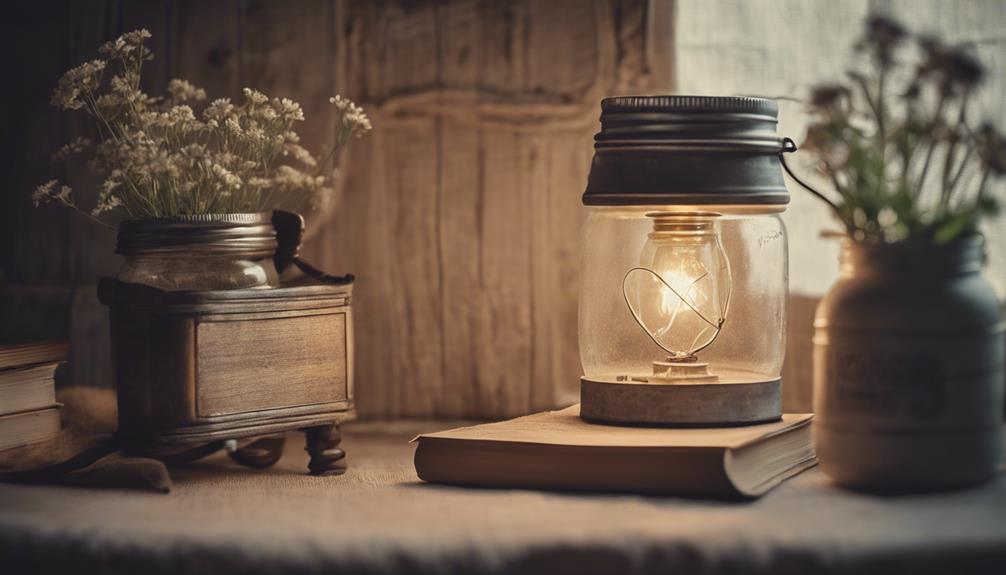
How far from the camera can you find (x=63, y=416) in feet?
6.15

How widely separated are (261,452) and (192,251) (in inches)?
13.7

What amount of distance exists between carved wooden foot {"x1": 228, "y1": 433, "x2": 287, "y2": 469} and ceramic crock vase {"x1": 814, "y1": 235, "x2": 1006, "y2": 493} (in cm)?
80

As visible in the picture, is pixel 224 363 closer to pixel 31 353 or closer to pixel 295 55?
pixel 31 353

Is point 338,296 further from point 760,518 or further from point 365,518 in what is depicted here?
point 760,518

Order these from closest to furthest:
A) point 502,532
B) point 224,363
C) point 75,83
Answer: point 502,532, point 224,363, point 75,83

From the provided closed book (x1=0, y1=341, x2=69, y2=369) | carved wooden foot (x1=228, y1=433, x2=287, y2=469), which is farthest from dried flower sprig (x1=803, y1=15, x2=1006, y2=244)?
closed book (x1=0, y1=341, x2=69, y2=369)

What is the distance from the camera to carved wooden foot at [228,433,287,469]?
5.92 ft

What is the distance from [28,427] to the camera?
174 cm

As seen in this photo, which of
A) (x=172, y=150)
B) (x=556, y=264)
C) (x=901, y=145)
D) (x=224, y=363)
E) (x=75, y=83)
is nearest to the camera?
(x=901, y=145)

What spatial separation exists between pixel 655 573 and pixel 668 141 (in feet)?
1.93

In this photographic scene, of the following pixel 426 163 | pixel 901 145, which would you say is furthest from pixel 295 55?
pixel 901 145

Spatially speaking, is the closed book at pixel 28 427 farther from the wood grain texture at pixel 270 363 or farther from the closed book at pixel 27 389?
the wood grain texture at pixel 270 363

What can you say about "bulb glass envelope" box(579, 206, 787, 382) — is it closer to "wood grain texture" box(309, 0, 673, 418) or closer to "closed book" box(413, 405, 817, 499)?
"closed book" box(413, 405, 817, 499)

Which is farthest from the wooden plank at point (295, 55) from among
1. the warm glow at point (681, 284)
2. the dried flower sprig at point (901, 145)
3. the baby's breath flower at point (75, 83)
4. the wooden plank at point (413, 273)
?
the dried flower sprig at point (901, 145)
